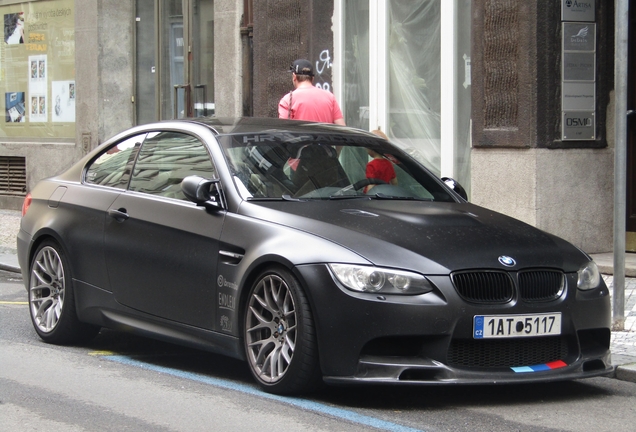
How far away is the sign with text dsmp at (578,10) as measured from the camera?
37.1 ft

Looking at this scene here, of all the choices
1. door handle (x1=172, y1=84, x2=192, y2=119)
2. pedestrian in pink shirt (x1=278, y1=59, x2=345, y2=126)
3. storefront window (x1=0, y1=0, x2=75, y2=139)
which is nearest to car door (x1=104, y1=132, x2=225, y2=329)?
pedestrian in pink shirt (x1=278, y1=59, x2=345, y2=126)

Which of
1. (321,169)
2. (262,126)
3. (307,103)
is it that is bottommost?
(321,169)

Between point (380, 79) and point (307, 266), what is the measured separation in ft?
27.6

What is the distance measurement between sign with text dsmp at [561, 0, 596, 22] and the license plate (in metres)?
6.09

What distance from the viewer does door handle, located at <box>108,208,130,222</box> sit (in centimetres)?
716

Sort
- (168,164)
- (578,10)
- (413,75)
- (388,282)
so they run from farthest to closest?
(413,75) < (578,10) < (168,164) < (388,282)

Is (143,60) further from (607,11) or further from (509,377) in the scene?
(509,377)

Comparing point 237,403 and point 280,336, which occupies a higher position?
point 280,336

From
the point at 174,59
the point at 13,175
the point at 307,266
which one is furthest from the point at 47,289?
the point at 13,175

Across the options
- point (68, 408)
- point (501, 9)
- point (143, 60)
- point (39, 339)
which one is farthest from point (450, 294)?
point (143, 60)

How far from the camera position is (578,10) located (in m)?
11.4

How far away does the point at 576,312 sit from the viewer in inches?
235

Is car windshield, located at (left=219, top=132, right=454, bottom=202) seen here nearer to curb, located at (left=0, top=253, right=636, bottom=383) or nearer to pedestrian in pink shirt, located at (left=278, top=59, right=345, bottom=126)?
curb, located at (left=0, top=253, right=636, bottom=383)

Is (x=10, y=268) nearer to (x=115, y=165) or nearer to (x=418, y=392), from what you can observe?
(x=115, y=165)
